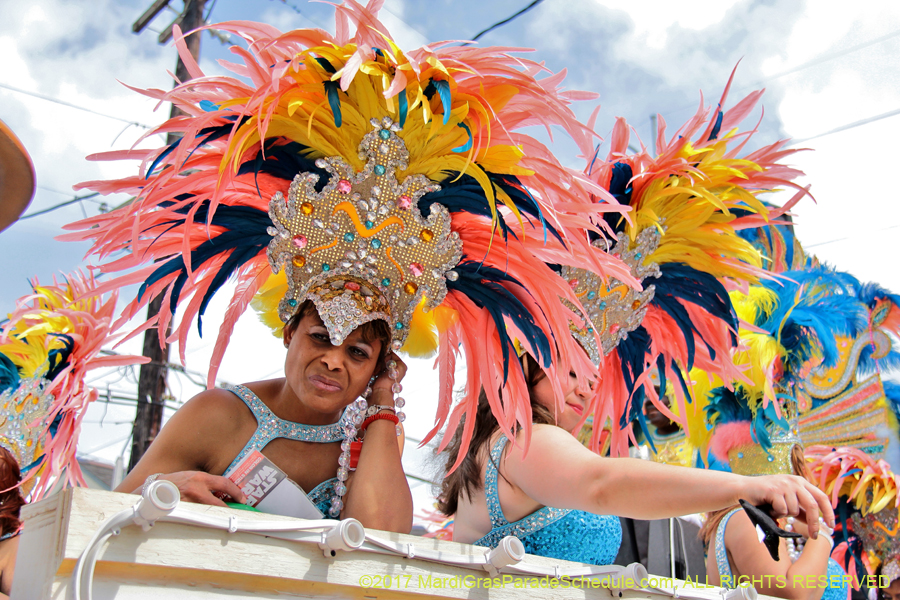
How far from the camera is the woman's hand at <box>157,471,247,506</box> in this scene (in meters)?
1.35

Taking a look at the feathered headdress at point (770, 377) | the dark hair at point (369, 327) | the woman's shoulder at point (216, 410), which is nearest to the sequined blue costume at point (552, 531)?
the dark hair at point (369, 327)

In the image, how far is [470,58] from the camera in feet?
5.06

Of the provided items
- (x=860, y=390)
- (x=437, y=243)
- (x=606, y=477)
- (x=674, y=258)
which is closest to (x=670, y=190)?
(x=674, y=258)

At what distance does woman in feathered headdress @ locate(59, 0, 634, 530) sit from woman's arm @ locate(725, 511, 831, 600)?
50.3 inches

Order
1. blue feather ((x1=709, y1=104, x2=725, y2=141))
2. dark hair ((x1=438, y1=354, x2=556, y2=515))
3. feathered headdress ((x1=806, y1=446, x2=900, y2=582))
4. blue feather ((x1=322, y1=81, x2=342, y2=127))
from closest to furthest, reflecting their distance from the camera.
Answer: blue feather ((x1=322, y1=81, x2=342, y2=127)) → dark hair ((x1=438, y1=354, x2=556, y2=515)) → blue feather ((x1=709, y1=104, x2=725, y2=141)) → feathered headdress ((x1=806, y1=446, x2=900, y2=582))

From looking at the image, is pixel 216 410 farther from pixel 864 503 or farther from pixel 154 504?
pixel 864 503

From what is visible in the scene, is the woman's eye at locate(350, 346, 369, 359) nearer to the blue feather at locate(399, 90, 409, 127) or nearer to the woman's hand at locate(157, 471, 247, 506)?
the woman's hand at locate(157, 471, 247, 506)

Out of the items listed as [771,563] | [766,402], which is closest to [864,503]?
[766,402]

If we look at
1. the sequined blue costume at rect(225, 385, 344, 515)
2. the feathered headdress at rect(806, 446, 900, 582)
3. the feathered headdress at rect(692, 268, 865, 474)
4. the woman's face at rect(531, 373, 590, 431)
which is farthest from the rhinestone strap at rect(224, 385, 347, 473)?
the feathered headdress at rect(806, 446, 900, 582)

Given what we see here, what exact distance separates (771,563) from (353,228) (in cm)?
202

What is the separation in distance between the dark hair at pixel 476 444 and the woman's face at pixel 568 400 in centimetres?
1

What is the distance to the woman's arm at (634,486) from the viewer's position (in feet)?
4.23

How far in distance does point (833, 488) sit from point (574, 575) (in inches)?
143

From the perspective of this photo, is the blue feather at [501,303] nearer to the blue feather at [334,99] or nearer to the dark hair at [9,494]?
the blue feather at [334,99]
